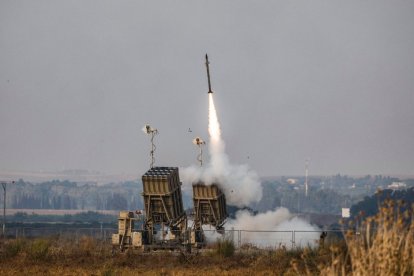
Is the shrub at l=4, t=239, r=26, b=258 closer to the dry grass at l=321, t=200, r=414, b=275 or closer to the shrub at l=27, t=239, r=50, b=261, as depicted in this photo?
the shrub at l=27, t=239, r=50, b=261

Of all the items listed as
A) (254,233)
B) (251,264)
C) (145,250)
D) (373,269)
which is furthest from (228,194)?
(373,269)

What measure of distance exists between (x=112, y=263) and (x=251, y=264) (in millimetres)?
7323

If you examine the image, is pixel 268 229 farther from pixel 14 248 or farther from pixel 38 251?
pixel 38 251

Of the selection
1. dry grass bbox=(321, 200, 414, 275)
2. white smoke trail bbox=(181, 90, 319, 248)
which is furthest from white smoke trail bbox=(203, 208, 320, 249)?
dry grass bbox=(321, 200, 414, 275)

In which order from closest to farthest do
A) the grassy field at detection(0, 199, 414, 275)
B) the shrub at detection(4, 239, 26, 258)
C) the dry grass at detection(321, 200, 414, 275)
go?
the dry grass at detection(321, 200, 414, 275) < the grassy field at detection(0, 199, 414, 275) < the shrub at detection(4, 239, 26, 258)

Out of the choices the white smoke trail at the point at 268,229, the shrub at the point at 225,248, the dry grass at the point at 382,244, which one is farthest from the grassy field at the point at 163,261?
the dry grass at the point at 382,244

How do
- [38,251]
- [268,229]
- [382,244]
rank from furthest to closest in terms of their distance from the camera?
[268,229]
[38,251]
[382,244]

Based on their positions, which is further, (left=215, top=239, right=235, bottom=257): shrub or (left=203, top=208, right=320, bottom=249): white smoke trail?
(left=203, top=208, right=320, bottom=249): white smoke trail

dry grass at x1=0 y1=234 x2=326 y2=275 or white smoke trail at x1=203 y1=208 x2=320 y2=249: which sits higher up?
white smoke trail at x1=203 y1=208 x2=320 y2=249

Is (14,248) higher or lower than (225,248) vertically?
higher

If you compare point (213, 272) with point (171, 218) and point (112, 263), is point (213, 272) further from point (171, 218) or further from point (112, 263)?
point (171, 218)

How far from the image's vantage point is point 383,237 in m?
26.0

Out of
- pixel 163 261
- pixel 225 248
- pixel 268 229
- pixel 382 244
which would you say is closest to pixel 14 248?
pixel 163 261

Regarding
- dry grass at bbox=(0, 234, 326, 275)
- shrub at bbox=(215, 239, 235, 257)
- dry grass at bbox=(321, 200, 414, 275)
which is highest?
dry grass at bbox=(321, 200, 414, 275)
